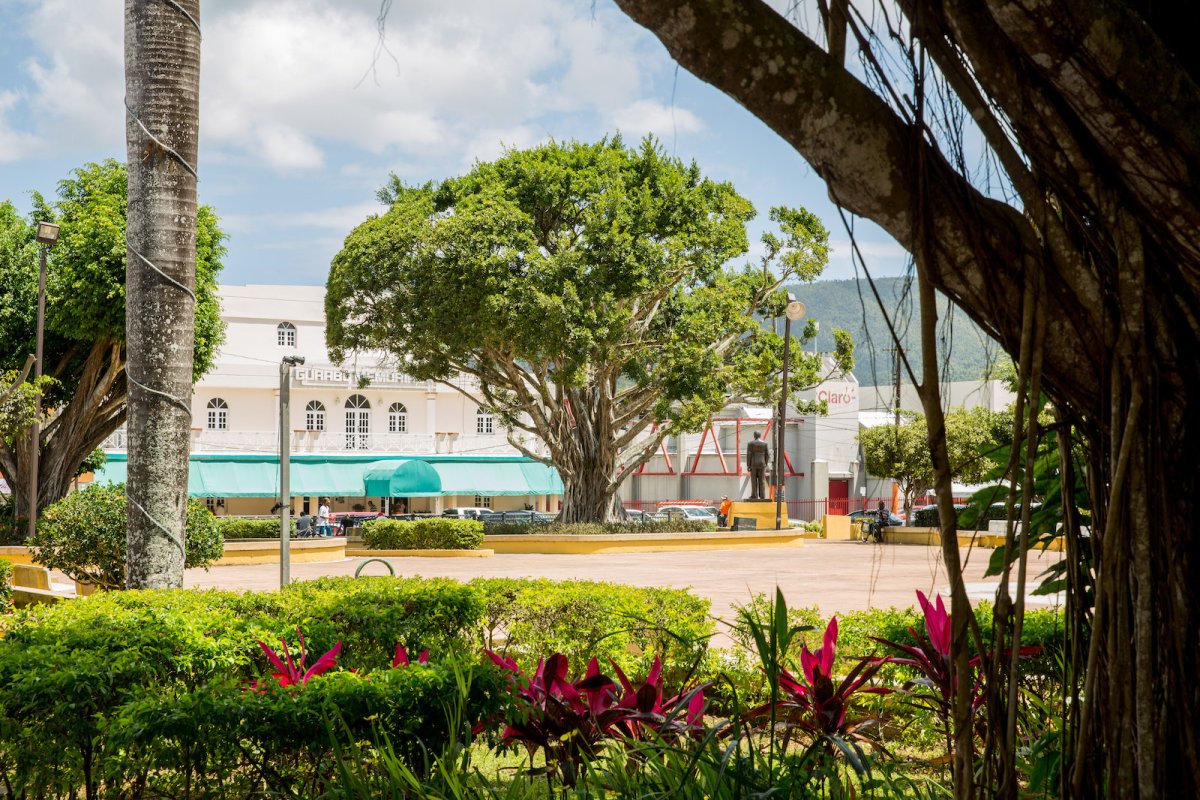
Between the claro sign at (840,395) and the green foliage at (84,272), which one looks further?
the claro sign at (840,395)

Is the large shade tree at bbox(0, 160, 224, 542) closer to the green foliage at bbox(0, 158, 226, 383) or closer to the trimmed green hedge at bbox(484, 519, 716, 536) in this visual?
the green foliage at bbox(0, 158, 226, 383)

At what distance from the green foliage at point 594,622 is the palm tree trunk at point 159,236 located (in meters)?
1.95

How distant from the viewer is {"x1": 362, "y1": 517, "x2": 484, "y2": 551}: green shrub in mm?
23359

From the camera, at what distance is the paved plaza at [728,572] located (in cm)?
1336

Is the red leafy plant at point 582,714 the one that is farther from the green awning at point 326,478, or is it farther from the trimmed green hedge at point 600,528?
the green awning at point 326,478

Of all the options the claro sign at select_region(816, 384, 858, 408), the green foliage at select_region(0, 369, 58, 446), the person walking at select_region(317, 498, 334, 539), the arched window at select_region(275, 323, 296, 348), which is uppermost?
the arched window at select_region(275, 323, 296, 348)

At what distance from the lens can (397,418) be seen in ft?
148

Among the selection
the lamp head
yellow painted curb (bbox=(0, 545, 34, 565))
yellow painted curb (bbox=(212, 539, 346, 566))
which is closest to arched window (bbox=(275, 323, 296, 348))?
yellow painted curb (bbox=(212, 539, 346, 566))

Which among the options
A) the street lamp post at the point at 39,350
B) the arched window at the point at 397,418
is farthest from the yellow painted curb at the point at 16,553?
the arched window at the point at 397,418

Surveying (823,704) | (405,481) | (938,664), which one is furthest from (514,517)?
(823,704)

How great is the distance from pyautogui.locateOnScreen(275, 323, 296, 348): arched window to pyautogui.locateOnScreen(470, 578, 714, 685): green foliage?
4299cm

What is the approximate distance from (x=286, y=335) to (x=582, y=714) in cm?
4685

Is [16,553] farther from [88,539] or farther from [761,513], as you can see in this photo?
[761,513]

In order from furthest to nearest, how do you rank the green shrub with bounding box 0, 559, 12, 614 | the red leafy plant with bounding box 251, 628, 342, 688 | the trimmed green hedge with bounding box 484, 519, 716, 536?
the trimmed green hedge with bounding box 484, 519, 716, 536 < the green shrub with bounding box 0, 559, 12, 614 < the red leafy plant with bounding box 251, 628, 342, 688
